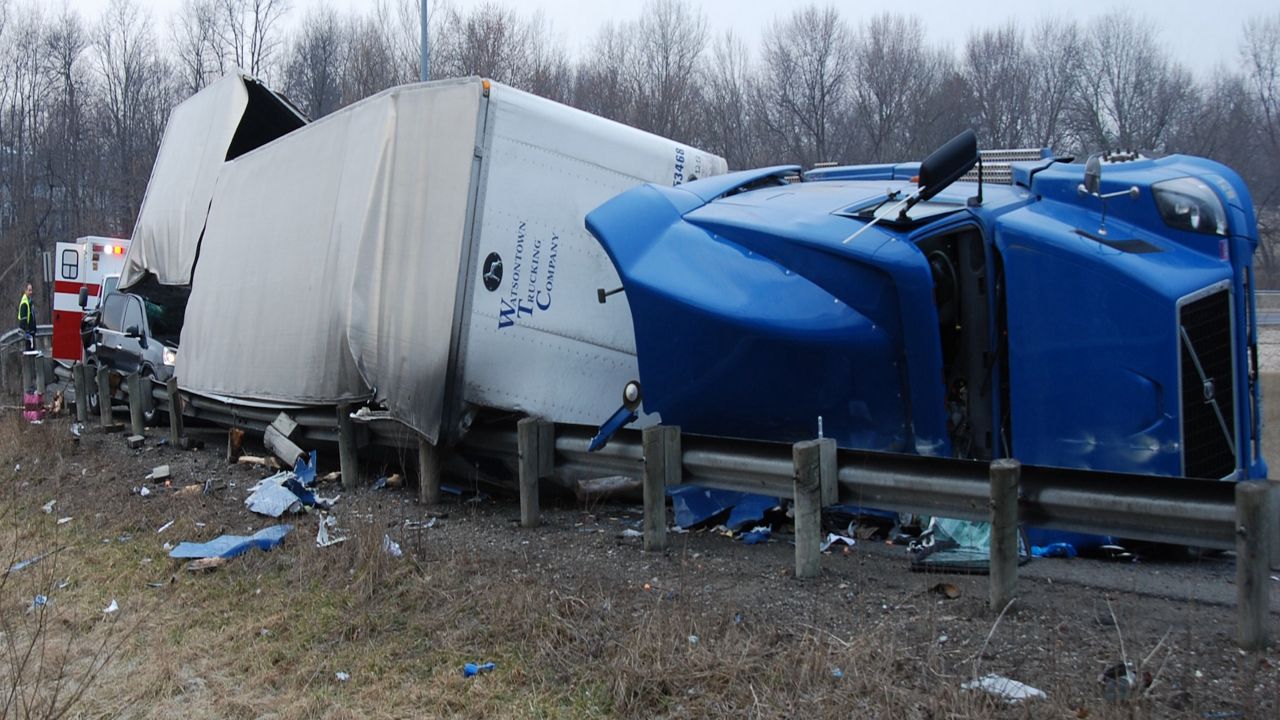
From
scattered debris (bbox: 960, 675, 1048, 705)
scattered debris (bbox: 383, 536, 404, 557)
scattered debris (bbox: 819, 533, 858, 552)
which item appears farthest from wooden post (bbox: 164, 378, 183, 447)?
scattered debris (bbox: 960, 675, 1048, 705)

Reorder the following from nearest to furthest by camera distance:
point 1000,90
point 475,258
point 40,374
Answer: point 475,258 → point 40,374 → point 1000,90

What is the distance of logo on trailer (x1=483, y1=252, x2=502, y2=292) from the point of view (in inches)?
288

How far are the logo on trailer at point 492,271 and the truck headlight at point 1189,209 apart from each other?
162 inches

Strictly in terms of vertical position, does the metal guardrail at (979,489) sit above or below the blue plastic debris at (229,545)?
above

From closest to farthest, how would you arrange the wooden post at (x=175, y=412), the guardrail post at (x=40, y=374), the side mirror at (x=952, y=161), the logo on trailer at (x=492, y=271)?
1. the side mirror at (x=952, y=161)
2. the logo on trailer at (x=492, y=271)
3. the wooden post at (x=175, y=412)
4. the guardrail post at (x=40, y=374)

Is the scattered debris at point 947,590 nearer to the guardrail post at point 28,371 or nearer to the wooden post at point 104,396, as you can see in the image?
the wooden post at point 104,396

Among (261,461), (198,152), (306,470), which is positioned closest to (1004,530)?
(306,470)

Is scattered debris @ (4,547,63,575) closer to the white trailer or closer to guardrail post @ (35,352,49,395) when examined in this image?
the white trailer

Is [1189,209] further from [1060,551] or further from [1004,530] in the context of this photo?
[1004,530]

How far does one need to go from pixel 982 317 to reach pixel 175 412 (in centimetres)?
894

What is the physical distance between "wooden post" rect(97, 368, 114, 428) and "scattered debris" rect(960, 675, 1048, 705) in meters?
12.3

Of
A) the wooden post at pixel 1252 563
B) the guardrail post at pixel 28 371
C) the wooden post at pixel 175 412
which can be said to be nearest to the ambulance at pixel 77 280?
the guardrail post at pixel 28 371

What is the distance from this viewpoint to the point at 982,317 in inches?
231

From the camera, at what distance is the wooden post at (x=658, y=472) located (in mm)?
6031
